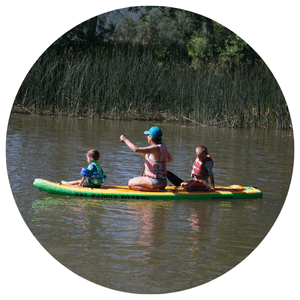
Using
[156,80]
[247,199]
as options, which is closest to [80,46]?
[156,80]

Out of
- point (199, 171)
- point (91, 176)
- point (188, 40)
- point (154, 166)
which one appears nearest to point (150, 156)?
point (154, 166)

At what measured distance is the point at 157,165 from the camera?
650cm

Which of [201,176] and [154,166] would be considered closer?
[154,166]

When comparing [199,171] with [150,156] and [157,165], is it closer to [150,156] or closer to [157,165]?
[157,165]

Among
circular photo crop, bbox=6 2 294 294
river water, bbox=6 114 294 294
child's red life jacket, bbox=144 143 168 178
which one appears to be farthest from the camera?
child's red life jacket, bbox=144 143 168 178

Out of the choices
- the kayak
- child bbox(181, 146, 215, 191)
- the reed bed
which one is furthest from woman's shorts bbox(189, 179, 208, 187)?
the reed bed

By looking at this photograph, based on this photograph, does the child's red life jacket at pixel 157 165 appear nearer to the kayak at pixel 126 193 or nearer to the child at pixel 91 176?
the kayak at pixel 126 193

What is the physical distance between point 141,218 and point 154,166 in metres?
1.18

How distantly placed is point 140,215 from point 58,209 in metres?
1.08

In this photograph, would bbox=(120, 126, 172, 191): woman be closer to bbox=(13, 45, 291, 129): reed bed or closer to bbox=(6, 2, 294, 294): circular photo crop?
bbox=(6, 2, 294, 294): circular photo crop

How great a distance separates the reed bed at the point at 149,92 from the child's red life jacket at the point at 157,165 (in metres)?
7.57

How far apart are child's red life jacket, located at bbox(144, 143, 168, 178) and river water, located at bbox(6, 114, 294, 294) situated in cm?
45

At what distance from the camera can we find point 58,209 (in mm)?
5785

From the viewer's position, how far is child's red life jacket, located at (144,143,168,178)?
646 cm
